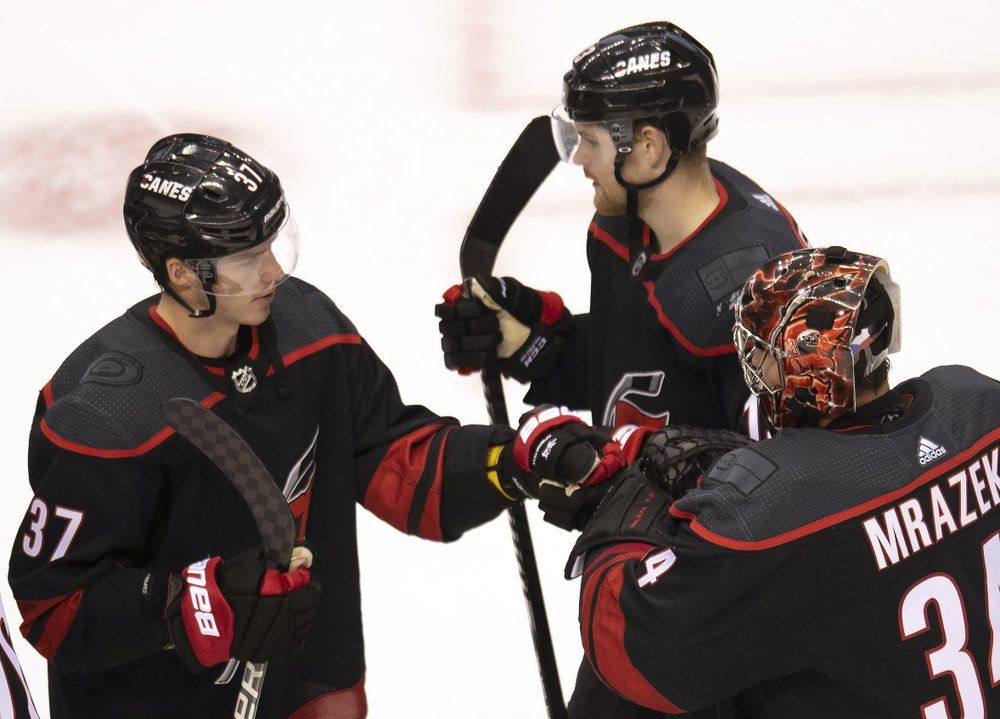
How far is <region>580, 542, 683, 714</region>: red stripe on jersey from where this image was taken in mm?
2303

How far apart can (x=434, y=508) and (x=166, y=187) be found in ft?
2.80

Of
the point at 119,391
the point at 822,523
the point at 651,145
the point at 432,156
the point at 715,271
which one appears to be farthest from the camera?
the point at 432,156

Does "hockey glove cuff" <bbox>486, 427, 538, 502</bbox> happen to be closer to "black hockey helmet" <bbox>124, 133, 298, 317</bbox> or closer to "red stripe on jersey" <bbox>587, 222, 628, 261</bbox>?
"red stripe on jersey" <bbox>587, 222, 628, 261</bbox>

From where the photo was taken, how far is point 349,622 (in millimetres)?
2945

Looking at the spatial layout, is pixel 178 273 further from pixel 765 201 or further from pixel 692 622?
pixel 765 201

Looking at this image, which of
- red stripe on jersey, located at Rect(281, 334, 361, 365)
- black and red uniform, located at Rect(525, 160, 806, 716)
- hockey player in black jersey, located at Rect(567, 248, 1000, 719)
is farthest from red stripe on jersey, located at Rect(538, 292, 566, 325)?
hockey player in black jersey, located at Rect(567, 248, 1000, 719)

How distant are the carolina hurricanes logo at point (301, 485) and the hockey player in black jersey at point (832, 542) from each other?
A: 71 centimetres

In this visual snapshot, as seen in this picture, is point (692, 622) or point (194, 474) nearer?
point (692, 622)

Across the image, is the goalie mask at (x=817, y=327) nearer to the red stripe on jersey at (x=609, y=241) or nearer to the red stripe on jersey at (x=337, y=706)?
the red stripe on jersey at (x=609, y=241)

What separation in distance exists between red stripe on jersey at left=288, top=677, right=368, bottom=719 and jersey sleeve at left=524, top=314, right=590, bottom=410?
2.71 feet

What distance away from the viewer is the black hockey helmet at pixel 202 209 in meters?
2.55

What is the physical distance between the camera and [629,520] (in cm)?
249

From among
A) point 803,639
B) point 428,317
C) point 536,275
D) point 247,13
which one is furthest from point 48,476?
point 247,13

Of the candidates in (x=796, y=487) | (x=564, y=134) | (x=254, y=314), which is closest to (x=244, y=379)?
(x=254, y=314)
